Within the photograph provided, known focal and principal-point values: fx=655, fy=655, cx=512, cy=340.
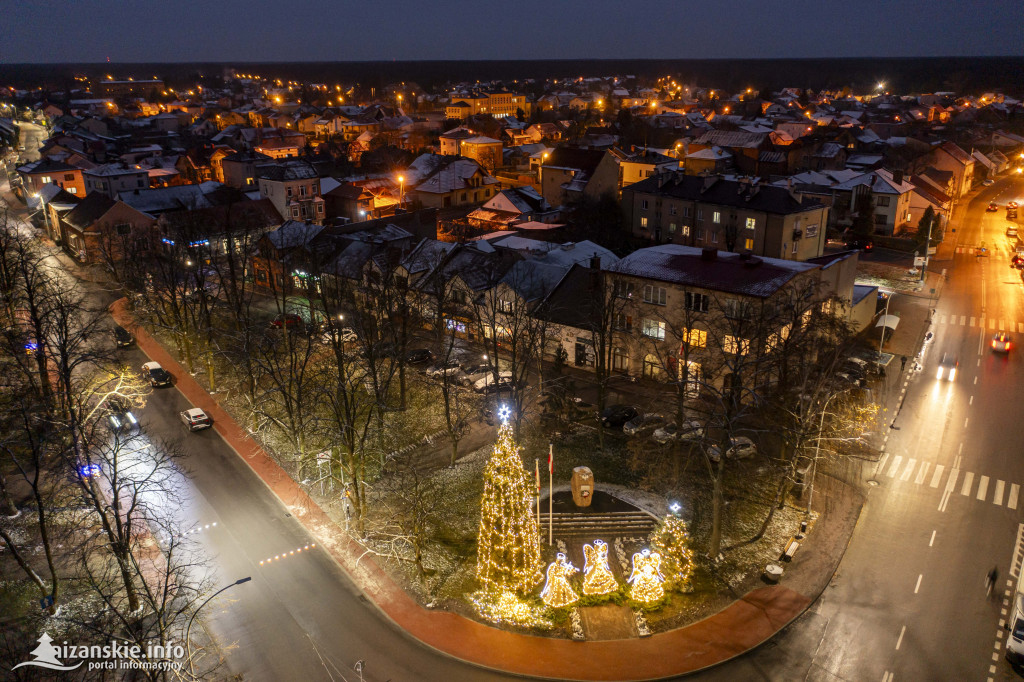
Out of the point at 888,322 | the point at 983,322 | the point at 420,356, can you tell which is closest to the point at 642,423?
the point at 420,356

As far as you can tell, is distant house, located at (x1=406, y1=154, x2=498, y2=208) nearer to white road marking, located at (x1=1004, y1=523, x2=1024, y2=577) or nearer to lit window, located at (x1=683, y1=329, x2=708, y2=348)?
lit window, located at (x1=683, y1=329, x2=708, y2=348)

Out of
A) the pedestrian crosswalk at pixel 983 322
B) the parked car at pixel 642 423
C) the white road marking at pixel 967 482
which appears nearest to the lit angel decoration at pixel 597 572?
the parked car at pixel 642 423

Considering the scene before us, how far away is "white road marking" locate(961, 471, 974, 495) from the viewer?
24.9 meters

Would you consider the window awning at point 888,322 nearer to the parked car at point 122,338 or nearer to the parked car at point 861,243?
the parked car at point 861,243

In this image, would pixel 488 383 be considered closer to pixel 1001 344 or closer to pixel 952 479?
pixel 952 479

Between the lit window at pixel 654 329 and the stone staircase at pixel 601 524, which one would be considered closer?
the stone staircase at pixel 601 524

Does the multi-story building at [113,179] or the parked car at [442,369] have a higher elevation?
the multi-story building at [113,179]

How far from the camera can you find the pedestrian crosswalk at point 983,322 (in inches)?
1640

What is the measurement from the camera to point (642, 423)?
29984mm

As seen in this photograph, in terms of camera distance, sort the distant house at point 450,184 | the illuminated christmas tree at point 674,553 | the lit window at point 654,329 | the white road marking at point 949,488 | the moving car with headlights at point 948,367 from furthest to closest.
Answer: the distant house at point 450,184, the moving car with headlights at point 948,367, the lit window at point 654,329, the white road marking at point 949,488, the illuminated christmas tree at point 674,553

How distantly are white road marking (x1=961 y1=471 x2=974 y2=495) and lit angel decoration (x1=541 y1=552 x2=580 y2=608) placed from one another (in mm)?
16316

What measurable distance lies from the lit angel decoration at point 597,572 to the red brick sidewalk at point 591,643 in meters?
1.75

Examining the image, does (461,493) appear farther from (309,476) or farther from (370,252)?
(370,252)

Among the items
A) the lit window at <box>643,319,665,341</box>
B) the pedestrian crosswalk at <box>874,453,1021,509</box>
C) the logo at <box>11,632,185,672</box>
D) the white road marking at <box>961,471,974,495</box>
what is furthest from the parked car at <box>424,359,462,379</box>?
the white road marking at <box>961,471,974,495</box>
